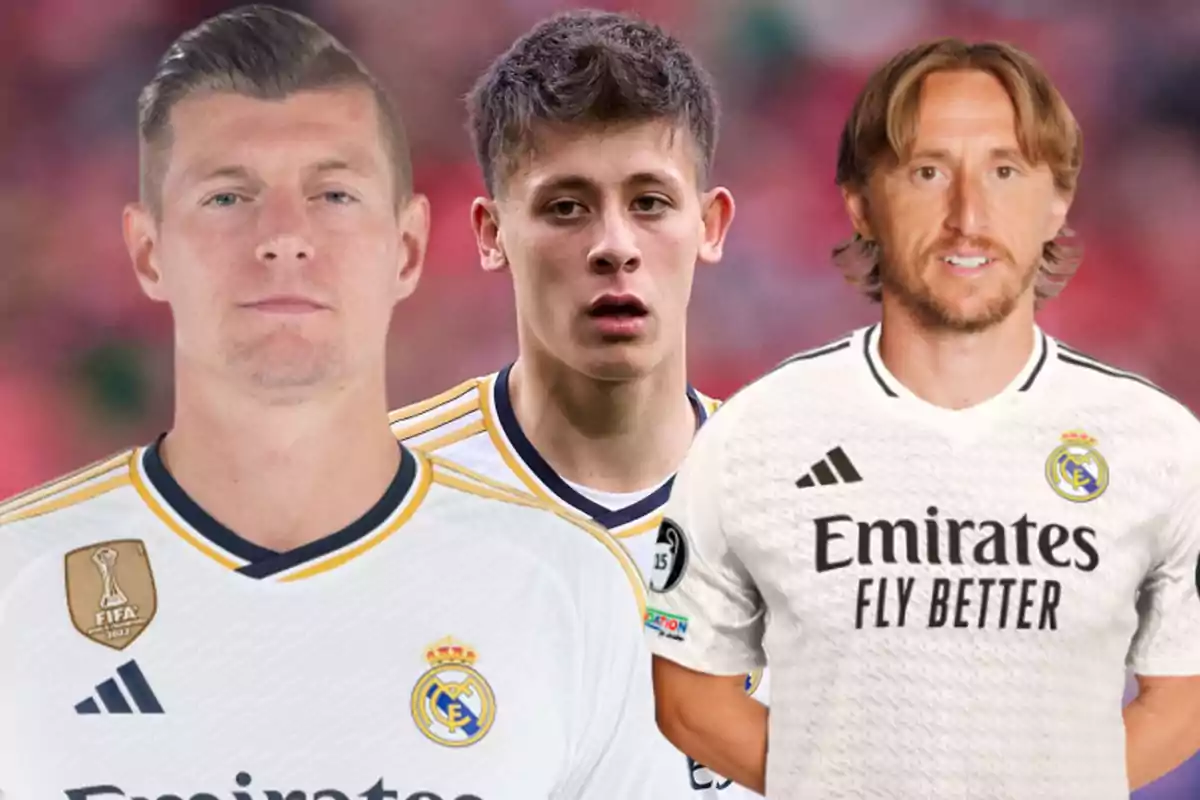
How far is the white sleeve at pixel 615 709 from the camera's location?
2.73 m

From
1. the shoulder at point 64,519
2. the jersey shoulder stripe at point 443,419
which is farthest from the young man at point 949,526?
the shoulder at point 64,519

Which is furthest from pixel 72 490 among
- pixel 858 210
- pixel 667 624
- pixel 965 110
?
pixel 965 110

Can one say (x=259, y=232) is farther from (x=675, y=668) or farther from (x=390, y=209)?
(x=675, y=668)

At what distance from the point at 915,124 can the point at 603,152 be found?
1.90 ft

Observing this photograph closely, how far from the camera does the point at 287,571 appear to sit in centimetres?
271

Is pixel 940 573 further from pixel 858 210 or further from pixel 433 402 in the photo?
pixel 433 402

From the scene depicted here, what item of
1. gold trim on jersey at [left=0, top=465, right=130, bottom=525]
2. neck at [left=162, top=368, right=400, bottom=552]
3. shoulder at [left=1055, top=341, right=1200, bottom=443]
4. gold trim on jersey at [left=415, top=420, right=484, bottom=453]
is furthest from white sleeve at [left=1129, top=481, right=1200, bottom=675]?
gold trim on jersey at [left=0, top=465, right=130, bottom=525]

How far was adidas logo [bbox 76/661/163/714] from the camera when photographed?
266 centimetres

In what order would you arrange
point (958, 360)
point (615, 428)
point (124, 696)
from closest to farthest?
point (124, 696), point (958, 360), point (615, 428)

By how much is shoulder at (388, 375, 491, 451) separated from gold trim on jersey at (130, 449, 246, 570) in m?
0.41

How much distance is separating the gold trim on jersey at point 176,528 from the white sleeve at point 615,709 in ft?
2.10

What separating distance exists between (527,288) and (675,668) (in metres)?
0.78

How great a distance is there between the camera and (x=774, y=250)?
300 cm

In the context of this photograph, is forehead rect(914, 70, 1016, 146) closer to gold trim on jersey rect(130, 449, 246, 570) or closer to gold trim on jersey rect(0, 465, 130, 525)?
gold trim on jersey rect(130, 449, 246, 570)
